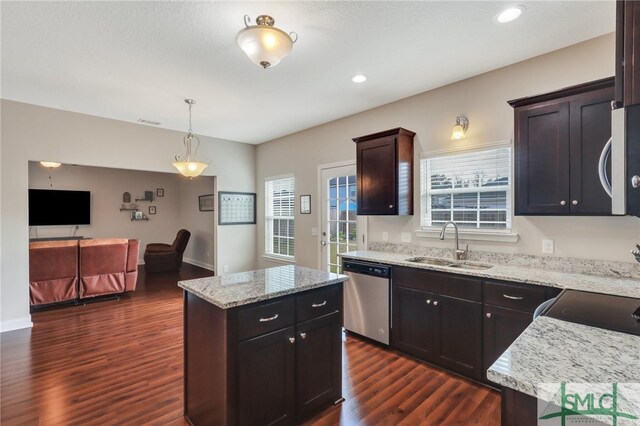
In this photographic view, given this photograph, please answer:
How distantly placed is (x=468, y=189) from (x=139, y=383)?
3.52 m

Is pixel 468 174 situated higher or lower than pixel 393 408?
higher

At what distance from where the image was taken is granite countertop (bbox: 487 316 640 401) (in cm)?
87

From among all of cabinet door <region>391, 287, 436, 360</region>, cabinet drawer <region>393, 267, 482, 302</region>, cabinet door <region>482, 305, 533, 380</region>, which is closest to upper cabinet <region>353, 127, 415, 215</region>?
cabinet drawer <region>393, 267, 482, 302</region>

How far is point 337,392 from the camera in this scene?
88.5 inches

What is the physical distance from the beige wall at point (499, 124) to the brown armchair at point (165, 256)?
13.9ft

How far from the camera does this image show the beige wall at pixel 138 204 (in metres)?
7.14

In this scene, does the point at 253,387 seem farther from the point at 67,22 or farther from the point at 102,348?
the point at 67,22

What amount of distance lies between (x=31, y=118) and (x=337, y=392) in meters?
4.79

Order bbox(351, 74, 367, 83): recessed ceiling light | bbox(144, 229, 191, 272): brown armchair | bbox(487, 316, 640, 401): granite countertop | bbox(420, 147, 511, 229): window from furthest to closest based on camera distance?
1. bbox(144, 229, 191, 272): brown armchair
2. bbox(351, 74, 367, 83): recessed ceiling light
3. bbox(420, 147, 511, 229): window
4. bbox(487, 316, 640, 401): granite countertop

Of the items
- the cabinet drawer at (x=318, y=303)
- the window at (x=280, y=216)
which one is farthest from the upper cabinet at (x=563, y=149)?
the window at (x=280, y=216)

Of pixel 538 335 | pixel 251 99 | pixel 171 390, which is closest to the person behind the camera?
pixel 538 335

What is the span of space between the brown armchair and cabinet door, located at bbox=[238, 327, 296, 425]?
19.5ft

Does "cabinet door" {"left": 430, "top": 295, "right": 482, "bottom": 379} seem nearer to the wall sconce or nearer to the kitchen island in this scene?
the kitchen island

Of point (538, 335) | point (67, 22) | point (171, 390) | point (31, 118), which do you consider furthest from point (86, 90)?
point (538, 335)
